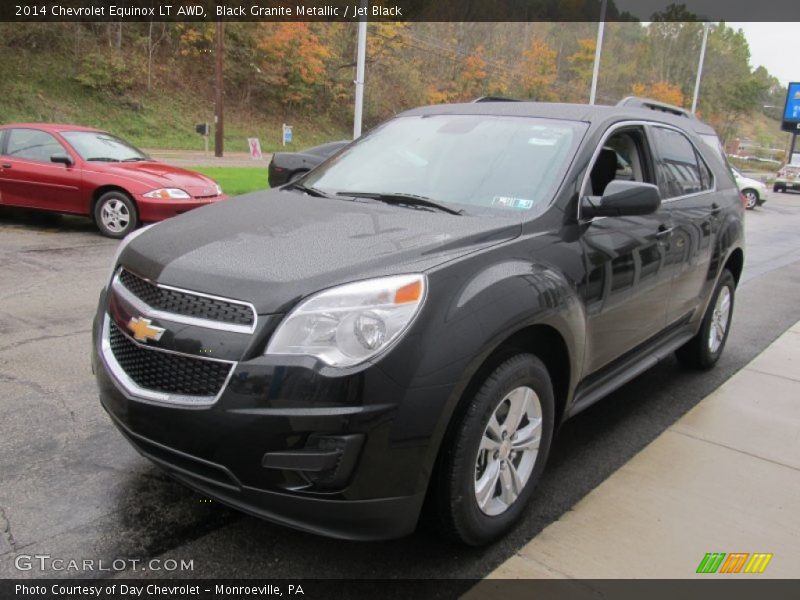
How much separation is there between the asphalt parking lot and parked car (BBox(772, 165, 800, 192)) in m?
34.1

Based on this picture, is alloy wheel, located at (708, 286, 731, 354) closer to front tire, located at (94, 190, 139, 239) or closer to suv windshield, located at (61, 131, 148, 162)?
front tire, located at (94, 190, 139, 239)

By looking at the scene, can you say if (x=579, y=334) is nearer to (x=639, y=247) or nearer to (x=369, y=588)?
(x=639, y=247)

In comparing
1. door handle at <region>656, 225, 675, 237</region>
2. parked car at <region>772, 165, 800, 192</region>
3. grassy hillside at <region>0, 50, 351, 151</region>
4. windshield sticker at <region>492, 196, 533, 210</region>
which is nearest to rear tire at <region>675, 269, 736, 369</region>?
door handle at <region>656, 225, 675, 237</region>

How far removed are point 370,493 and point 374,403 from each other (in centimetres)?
31

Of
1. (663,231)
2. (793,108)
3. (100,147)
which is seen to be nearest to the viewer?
(663,231)

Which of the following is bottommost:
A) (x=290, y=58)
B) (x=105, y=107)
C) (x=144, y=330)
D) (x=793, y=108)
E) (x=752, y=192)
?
(x=752, y=192)

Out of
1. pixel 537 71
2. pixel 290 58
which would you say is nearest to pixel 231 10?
pixel 290 58

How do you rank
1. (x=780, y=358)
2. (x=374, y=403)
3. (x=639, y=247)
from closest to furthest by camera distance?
1. (x=374, y=403)
2. (x=639, y=247)
3. (x=780, y=358)

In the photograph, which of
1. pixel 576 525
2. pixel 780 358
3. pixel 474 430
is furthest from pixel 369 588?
pixel 780 358

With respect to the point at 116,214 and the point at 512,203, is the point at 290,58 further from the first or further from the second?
the point at 512,203

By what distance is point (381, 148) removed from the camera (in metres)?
3.85

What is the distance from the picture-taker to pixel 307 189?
360 cm

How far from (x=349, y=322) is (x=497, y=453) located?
87cm
